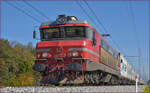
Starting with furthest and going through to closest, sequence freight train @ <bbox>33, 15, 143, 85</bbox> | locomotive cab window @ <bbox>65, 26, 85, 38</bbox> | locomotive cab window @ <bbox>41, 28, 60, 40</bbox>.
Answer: locomotive cab window @ <bbox>41, 28, 60, 40</bbox>
locomotive cab window @ <bbox>65, 26, 85, 38</bbox>
freight train @ <bbox>33, 15, 143, 85</bbox>

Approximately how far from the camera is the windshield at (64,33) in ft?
51.4

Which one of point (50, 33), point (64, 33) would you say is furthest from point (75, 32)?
point (50, 33)

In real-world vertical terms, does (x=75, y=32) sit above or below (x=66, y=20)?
below

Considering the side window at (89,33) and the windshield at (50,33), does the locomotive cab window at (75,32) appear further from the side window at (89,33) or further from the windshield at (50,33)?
the windshield at (50,33)

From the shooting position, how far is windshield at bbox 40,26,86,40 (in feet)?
51.4

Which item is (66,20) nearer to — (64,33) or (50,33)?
(64,33)

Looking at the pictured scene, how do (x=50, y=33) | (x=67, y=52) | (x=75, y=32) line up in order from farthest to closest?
1. (x=50, y=33)
2. (x=75, y=32)
3. (x=67, y=52)

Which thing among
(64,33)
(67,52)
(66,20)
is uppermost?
(66,20)

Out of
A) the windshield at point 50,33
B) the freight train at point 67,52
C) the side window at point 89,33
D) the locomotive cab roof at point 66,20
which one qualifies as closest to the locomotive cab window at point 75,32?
the freight train at point 67,52

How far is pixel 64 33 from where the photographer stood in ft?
52.0

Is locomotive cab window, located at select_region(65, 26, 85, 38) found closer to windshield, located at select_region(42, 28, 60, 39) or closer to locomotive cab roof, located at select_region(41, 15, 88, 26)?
locomotive cab roof, located at select_region(41, 15, 88, 26)

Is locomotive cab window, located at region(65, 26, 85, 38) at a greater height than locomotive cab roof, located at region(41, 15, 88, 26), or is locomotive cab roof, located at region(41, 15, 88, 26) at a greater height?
locomotive cab roof, located at region(41, 15, 88, 26)

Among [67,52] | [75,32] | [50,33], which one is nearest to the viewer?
[67,52]

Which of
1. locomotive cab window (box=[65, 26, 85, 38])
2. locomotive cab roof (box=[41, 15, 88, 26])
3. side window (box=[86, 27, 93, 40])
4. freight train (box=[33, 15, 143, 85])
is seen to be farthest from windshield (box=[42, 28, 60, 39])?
side window (box=[86, 27, 93, 40])
